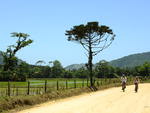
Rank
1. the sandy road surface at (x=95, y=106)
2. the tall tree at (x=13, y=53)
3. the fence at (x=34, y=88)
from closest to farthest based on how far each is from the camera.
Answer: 1. the sandy road surface at (x=95, y=106)
2. the fence at (x=34, y=88)
3. the tall tree at (x=13, y=53)

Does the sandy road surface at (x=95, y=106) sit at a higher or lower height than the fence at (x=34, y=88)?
lower

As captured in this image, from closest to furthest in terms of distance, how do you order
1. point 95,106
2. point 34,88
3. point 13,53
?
1. point 95,106
2. point 34,88
3. point 13,53

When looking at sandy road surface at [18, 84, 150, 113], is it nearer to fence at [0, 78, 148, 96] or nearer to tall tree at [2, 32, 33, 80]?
fence at [0, 78, 148, 96]

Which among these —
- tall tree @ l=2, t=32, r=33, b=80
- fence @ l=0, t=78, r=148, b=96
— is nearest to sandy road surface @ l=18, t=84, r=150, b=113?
fence @ l=0, t=78, r=148, b=96

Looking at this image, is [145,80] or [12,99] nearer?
[12,99]

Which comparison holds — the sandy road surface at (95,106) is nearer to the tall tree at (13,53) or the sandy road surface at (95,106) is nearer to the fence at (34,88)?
the fence at (34,88)

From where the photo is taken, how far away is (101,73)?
12900 centimetres

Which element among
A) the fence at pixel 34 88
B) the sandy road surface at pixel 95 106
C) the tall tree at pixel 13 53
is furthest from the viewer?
the tall tree at pixel 13 53

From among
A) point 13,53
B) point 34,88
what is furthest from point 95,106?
point 13,53

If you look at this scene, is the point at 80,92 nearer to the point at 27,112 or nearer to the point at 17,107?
the point at 17,107

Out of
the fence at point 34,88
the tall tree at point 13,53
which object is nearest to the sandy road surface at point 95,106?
the fence at point 34,88

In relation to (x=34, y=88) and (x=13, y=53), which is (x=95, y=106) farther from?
(x=13, y=53)

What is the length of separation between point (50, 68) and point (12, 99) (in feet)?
377

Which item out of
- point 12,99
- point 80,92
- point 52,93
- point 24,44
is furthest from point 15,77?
point 12,99
